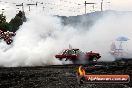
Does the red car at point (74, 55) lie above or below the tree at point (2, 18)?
below

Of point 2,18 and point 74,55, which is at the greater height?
point 2,18

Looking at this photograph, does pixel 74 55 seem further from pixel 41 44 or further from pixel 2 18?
pixel 2 18

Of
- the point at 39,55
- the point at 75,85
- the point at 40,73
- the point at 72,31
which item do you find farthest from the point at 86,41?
the point at 75,85

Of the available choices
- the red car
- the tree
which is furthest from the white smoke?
the tree

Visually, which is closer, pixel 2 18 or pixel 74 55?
pixel 74 55

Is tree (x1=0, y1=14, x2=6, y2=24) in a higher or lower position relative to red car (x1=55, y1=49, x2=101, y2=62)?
higher

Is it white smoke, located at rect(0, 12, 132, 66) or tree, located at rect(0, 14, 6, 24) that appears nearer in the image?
white smoke, located at rect(0, 12, 132, 66)

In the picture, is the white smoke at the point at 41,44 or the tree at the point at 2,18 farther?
the tree at the point at 2,18

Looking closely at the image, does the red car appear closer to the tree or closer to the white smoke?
the white smoke

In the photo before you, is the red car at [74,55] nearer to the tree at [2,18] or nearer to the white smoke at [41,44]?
the white smoke at [41,44]

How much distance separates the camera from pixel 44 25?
3931cm

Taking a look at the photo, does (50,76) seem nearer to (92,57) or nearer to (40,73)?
(40,73)

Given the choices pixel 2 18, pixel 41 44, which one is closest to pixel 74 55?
pixel 41 44

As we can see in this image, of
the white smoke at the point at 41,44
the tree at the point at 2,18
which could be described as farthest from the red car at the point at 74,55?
the tree at the point at 2,18
